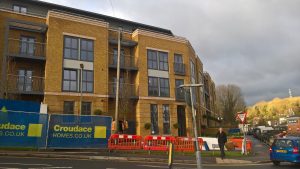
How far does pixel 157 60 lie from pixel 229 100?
47058mm

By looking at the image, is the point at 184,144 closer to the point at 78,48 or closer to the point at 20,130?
the point at 20,130

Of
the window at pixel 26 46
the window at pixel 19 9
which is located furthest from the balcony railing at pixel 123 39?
the window at pixel 19 9

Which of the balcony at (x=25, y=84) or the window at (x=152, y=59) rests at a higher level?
the window at (x=152, y=59)

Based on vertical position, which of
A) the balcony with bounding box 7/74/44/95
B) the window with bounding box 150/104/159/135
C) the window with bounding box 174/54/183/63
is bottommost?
the window with bounding box 150/104/159/135

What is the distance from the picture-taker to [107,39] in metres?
28.3

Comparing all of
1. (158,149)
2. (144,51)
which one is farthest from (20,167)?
(144,51)

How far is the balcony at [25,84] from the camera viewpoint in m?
23.3

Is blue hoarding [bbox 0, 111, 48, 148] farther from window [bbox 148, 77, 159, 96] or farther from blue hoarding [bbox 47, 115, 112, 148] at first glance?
window [bbox 148, 77, 159, 96]

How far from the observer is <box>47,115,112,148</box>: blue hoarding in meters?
17.5

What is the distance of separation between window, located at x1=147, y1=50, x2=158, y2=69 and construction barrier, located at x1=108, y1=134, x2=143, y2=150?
1243 centimetres

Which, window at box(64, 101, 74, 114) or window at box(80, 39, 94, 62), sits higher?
window at box(80, 39, 94, 62)

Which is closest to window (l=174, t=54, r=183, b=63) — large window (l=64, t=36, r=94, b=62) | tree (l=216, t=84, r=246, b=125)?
large window (l=64, t=36, r=94, b=62)

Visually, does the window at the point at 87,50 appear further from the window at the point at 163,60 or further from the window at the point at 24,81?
the window at the point at 163,60

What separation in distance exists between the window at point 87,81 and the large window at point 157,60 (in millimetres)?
6411
